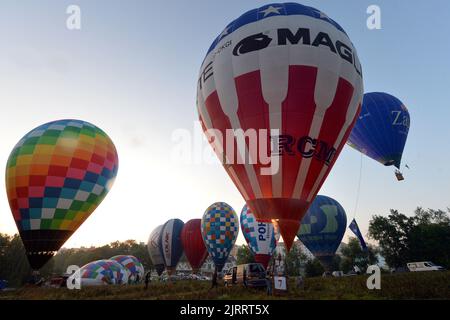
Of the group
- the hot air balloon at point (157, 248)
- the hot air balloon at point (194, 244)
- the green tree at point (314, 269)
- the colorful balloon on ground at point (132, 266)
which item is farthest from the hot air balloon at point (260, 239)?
the green tree at point (314, 269)

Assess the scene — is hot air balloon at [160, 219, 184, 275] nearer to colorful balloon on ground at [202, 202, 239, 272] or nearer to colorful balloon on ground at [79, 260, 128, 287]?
colorful balloon on ground at [202, 202, 239, 272]

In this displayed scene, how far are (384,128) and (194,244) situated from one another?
2603cm

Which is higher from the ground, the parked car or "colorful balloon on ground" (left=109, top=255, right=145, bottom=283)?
the parked car

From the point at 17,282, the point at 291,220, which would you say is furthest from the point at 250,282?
the point at 17,282

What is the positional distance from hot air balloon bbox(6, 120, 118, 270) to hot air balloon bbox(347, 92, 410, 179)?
20076 mm

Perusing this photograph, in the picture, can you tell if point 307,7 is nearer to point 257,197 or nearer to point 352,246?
point 257,197

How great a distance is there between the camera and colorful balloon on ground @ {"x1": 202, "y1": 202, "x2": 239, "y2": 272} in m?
30.0

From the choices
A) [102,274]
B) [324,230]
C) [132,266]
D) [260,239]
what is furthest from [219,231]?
[132,266]

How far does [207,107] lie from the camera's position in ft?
42.6

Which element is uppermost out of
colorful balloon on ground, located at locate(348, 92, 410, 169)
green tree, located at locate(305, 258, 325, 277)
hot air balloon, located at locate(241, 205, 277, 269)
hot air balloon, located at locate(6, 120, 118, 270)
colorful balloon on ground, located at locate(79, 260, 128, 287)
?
colorful balloon on ground, located at locate(348, 92, 410, 169)

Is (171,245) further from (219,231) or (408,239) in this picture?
(408,239)

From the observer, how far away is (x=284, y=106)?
11.0m

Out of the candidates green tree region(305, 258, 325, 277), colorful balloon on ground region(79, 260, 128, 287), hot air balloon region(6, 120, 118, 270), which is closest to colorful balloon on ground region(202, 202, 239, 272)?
colorful balloon on ground region(79, 260, 128, 287)

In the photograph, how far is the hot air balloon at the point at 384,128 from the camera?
2423 centimetres
